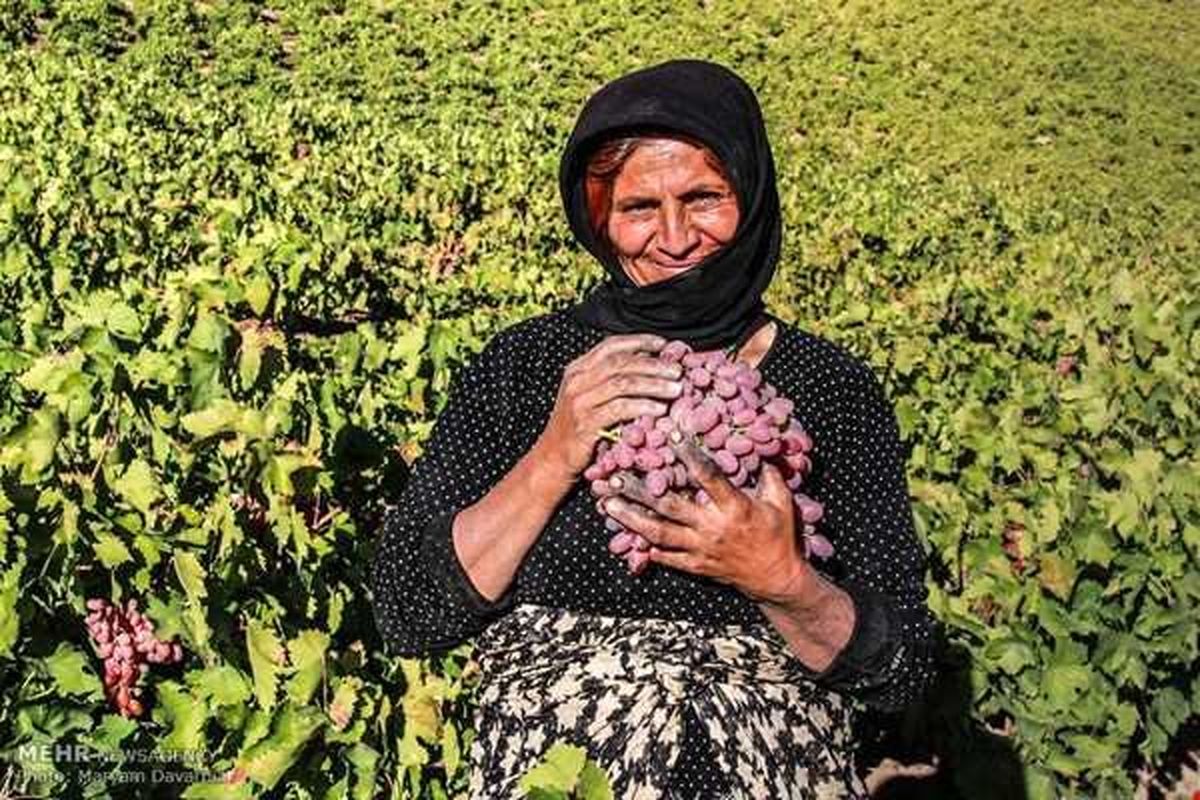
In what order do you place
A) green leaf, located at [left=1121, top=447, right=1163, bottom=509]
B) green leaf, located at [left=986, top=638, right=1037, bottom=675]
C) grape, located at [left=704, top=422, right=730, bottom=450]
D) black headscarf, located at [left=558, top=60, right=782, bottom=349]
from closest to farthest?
grape, located at [left=704, top=422, right=730, bottom=450]
black headscarf, located at [left=558, top=60, right=782, bottom=349]
green leaf, located at [left=986, top=638, right=1037, bottom=675]
green leaf, located at [left=1121, top=447, right=1163, bottom=509]

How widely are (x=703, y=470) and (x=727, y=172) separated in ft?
1.98

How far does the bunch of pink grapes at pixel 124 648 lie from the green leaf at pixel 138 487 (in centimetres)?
23

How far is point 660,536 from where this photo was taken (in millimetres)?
1922

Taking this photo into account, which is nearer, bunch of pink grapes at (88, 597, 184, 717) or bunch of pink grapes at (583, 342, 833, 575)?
bunch of pink grapes at (583, 342, 833, 575)

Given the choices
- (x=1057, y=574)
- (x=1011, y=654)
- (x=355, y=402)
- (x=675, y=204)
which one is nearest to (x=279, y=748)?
(x=675, y=204)

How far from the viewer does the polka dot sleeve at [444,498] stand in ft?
7.36

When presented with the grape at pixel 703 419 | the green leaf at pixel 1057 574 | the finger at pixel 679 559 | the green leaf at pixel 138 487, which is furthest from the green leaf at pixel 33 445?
the green leaf at pixel 1057 574

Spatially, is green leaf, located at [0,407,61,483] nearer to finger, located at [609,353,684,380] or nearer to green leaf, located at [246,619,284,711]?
green leaf, located at [246,619,284,711]

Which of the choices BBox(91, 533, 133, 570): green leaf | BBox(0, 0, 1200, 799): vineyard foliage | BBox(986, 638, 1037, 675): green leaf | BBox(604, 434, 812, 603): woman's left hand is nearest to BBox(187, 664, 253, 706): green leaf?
BBox(0, 0, 1200, 799): vineyard foliage

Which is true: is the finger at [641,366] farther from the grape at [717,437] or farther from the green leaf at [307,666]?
the green leaf at [307,666]

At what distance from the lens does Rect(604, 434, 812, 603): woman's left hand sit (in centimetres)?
187

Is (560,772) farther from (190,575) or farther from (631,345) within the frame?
(190,575)

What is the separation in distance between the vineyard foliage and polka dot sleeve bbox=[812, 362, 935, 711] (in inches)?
40.9

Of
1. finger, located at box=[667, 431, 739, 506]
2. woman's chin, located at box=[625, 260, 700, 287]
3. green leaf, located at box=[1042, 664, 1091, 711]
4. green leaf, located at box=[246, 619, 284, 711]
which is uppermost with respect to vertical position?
woman's chin, located at box=[625, 260, 700, 287]
